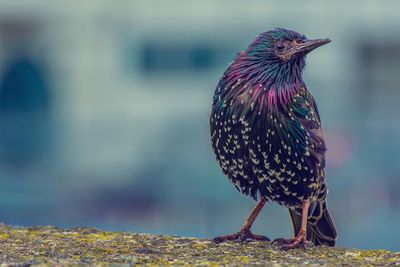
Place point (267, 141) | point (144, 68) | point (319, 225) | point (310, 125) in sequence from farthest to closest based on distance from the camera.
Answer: point (144, 68), point (319, 225), point (310, 125), point (267, 141)

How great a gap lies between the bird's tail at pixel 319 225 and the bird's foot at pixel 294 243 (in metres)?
0.54

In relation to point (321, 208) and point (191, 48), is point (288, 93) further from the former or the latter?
point (191, 48)

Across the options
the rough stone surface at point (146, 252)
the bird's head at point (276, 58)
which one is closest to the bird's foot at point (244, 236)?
the rough stone surface at point (146, 252)

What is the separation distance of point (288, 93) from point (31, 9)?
28.4 meters

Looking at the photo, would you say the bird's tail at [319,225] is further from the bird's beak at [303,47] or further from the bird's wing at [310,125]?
the bird's beak at [303,47]

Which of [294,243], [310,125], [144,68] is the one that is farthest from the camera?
[144,68]

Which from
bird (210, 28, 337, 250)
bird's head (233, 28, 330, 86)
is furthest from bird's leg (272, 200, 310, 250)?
bird's head (233, 28, 330, 86)

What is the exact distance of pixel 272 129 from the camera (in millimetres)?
8984

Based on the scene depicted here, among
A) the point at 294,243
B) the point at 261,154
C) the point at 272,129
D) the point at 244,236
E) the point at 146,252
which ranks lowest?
the point at 146,252

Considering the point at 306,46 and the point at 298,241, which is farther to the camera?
the point at 306,46

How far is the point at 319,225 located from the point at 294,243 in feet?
2.83

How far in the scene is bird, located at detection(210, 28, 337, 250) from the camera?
899 cm

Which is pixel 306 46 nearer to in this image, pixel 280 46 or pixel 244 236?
pixel 280 46

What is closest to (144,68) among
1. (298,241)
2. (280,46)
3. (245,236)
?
(280,46)
